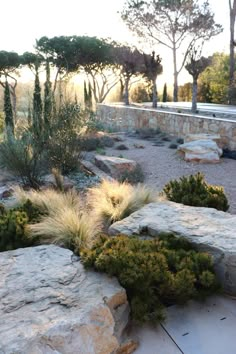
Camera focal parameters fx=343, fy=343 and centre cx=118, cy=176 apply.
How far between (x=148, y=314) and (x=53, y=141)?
14.6ft

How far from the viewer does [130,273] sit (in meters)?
2.21

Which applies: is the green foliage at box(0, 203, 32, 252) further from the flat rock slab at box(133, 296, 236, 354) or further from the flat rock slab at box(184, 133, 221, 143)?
the flat rock slab at box(184, 133, 221, 143)

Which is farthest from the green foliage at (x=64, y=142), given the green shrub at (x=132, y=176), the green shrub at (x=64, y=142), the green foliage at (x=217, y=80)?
the green foliage at (x=217, y=80)

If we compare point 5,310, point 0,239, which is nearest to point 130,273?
point 5,310

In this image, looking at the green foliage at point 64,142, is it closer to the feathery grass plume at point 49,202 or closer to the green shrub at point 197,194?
the feathery grass plume at point 49,202

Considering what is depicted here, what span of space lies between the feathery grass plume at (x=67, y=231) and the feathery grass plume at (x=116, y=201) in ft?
1.63

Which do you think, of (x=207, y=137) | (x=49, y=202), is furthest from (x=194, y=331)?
(x=207, y=137)

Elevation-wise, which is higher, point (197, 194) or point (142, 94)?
point (142, 94)

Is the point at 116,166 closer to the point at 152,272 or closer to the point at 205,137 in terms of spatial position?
the point at 205,137

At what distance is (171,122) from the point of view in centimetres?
1038

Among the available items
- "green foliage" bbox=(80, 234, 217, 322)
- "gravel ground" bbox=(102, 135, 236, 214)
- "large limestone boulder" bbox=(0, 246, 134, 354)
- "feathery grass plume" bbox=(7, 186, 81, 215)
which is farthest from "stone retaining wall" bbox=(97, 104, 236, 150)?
"large limestone boulder" bbox=(0, 246, 134, 354)

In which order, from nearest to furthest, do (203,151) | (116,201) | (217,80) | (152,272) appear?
1. (152,272)
2. (116,201)
3. (203,151)
4. (217,80)

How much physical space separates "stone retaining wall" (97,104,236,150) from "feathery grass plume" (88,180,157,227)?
14.7ft

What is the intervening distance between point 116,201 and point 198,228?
127 cm
